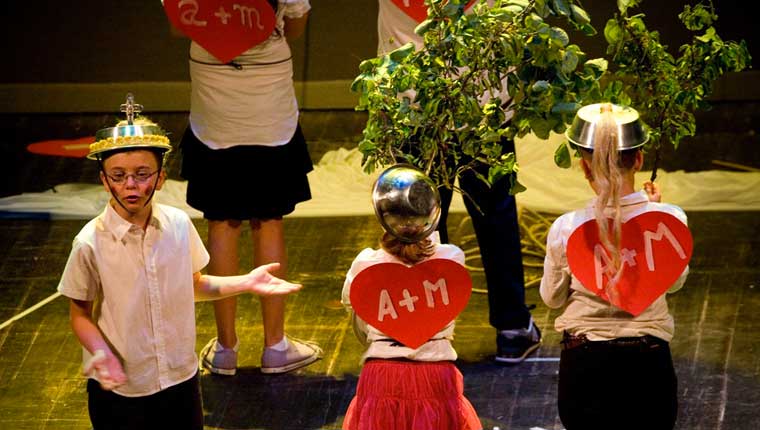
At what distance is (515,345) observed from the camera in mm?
4922

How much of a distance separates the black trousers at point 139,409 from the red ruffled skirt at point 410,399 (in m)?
0.47

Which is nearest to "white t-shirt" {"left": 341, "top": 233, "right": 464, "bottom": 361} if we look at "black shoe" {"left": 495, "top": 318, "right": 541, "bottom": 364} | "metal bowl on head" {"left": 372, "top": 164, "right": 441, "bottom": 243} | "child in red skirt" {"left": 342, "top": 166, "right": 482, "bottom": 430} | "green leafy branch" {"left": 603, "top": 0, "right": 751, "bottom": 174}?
"child in red skirt" {"left": 342, "top": 166, "right": 482, "bottom": 430}

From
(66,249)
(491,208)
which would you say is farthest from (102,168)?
(66,249)

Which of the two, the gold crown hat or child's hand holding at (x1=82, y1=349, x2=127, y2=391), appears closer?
child's hand holding at (x1=82, y1=349, x2=127, y2=391)

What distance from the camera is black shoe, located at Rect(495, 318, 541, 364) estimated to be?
Result: 4.90 metres

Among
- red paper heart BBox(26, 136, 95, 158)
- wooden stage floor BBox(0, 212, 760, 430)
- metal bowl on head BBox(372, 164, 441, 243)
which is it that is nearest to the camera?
metal bowl on head BBox(372, 164, 441, 243)

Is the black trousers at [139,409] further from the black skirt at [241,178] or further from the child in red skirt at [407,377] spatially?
the black skirt at [241,178]

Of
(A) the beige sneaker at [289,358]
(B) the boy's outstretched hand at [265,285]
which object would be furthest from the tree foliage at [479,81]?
(A) the beige sneaker at [289,358]

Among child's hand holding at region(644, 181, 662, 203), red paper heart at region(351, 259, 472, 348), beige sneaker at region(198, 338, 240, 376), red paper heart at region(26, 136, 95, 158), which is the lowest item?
red paper heart at region(26, 136, 95, 158)

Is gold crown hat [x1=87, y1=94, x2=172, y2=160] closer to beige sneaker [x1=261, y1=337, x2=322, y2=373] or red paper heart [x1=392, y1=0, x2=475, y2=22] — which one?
red paper heart [x1=392, y1=0, x2=475, y2=22]

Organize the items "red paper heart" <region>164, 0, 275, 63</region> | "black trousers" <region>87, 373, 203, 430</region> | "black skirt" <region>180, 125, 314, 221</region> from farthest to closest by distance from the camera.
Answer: "black skirt" <region>180, 125, 314, 221</region>, "red paper heart" <region>164, 0, 275, 63</region>, "black trousers" <region>87, 373, 203, 430</region>

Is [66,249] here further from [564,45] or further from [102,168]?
[564,45]

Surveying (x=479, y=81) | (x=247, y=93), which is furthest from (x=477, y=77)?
(x=247, y=93)

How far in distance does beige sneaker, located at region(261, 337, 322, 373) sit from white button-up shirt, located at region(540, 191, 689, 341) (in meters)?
1.68
